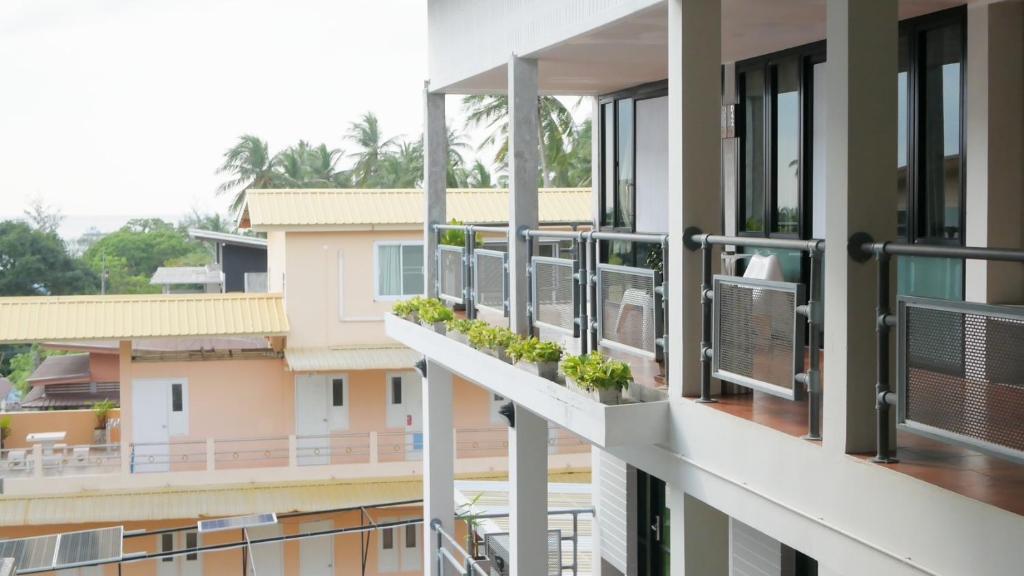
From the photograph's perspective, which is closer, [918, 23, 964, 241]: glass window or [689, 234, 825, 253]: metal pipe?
[689, 234, 825, 253]: metal pipe

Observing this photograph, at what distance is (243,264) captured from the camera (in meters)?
42.9

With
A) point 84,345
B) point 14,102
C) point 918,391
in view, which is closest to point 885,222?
point 918,391

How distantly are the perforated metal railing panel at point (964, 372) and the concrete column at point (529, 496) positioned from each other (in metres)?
5.35

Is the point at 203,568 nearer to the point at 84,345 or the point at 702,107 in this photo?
the point at 84,345

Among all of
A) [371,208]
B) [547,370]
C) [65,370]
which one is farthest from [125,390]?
[547,370]

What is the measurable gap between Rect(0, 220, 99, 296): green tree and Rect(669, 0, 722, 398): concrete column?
208ft

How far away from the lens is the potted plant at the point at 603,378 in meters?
7.32

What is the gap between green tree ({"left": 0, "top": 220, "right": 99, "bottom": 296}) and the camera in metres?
65.4

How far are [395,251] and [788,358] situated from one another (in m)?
24.0

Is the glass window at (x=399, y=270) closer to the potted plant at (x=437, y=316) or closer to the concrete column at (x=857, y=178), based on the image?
the potted plant at (x=437, y=316)

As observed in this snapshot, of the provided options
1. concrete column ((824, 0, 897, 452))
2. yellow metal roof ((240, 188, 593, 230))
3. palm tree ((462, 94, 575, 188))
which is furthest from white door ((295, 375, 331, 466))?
concrete column ((824, 0, 897, 452))

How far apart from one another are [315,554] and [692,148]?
22462 millimetres

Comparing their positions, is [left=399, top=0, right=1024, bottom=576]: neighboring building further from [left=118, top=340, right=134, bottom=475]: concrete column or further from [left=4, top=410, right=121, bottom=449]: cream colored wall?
[left=4, top=410, right=121, bottom=449]: cream colored wall

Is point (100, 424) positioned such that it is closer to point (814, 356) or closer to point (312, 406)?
point (312, 406)
